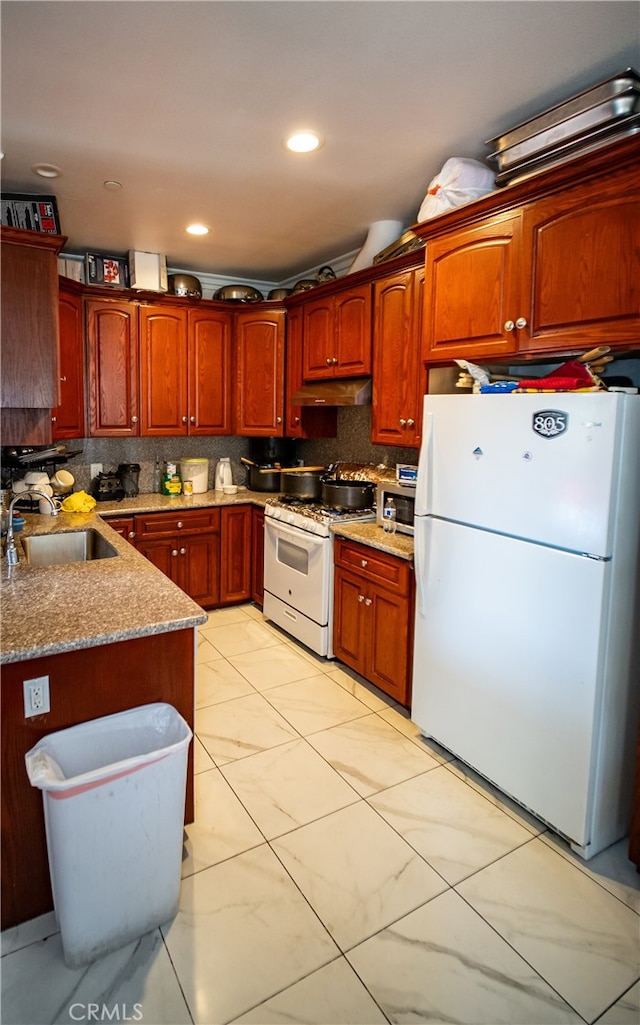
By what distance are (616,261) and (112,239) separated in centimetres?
305

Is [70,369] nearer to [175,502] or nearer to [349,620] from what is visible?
[175,502]

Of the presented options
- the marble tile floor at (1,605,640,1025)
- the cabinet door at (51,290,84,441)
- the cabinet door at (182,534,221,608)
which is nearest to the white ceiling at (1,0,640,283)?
the cabinet door at (51,290,84,441)

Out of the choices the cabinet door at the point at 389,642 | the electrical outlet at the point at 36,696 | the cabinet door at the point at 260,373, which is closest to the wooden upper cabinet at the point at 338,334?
the cabinet door at the point at 260,373

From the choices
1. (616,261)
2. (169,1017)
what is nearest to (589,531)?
(616,261)

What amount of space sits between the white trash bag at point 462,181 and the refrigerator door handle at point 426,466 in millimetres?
921

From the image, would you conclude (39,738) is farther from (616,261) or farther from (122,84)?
(616,261)

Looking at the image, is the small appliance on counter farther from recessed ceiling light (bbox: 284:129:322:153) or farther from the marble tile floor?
recessed ceiling light (bbox: 284:129:322:153)

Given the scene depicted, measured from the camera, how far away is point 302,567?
3.47m

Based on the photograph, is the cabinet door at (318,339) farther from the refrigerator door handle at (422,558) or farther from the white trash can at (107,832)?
the white trash can at (107,832)

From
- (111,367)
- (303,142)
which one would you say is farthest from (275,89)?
(111,367)

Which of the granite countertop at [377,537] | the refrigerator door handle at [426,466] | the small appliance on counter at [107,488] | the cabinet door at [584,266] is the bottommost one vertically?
the granite countertop at [377,537]

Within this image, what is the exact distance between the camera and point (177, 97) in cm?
198

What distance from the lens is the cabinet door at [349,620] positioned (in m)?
3.07

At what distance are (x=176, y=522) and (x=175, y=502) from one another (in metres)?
0.18
